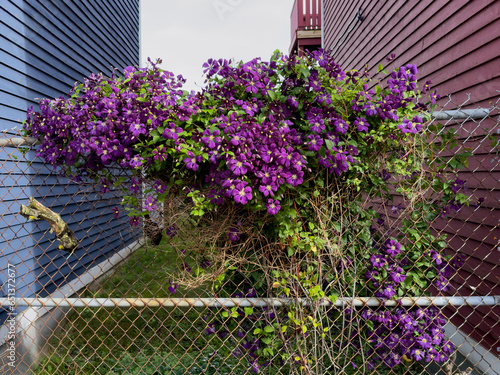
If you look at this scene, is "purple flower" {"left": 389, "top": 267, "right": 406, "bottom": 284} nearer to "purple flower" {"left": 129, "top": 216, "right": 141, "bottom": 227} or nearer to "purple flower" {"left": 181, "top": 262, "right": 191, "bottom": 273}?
"purple flower" {"left": 181, "top": 262, "right": 191, "bottom": 273}

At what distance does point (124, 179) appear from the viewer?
201cm

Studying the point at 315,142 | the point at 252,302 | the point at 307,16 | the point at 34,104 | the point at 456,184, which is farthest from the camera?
the point at 307,16

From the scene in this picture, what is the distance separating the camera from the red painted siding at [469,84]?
255 cm

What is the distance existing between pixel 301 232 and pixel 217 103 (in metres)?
0.84

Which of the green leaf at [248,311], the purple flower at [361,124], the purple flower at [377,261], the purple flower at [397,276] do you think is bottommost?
the green leaf at [248,311]

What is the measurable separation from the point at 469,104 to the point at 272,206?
219 cm

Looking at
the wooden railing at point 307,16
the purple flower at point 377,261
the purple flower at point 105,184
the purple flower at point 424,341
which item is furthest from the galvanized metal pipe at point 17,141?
the wooden railing at point 307,16

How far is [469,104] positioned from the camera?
2838 mm

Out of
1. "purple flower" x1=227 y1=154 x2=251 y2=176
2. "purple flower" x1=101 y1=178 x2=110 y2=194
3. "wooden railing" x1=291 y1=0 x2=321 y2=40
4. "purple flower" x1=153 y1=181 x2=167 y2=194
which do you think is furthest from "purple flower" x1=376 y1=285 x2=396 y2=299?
"wooden railing" x1=291 y1=0 x2=321 y2=40

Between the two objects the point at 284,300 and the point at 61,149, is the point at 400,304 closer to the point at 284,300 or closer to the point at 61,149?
the point at 284,300

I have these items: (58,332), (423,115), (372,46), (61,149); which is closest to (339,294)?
(423,115)

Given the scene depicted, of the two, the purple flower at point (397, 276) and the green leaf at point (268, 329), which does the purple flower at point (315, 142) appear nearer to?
the purple flower at point (397, 276)

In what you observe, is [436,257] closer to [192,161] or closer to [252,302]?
[252,302]

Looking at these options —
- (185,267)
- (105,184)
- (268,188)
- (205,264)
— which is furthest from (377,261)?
(105,184)
